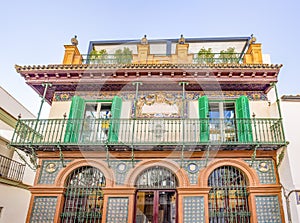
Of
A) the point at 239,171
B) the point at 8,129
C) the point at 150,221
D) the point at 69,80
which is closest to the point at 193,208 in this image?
the point at 150,221

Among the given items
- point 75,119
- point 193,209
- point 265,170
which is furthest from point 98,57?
point 265,170

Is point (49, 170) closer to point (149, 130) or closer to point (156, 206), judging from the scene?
point (149, 130)

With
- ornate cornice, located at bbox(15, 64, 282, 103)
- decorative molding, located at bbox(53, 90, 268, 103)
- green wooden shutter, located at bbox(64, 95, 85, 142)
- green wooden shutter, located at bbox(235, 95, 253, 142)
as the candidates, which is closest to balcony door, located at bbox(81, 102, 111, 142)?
green wooden shutter, located at bbox(64, 95, 85, 142)

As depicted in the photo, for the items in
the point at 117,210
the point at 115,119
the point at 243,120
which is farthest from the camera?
the point at 243,120

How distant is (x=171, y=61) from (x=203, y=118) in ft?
11.9

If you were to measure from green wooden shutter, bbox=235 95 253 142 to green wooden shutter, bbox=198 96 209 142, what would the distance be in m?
1.11

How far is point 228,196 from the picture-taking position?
8.87 meters

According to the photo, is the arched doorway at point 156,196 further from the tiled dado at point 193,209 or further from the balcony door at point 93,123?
the balcony door at point 93,123

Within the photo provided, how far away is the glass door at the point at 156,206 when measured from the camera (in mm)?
8781

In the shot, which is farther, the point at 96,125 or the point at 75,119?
the point at 96,125

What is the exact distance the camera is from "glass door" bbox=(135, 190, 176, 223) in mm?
8781

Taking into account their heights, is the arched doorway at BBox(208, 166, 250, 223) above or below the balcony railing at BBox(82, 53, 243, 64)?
below

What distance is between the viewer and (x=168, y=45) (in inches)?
518

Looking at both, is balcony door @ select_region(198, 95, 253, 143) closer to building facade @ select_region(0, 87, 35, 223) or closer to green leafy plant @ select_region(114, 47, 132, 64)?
green leafy plant @ select_region(114, 47, 132, 64)
